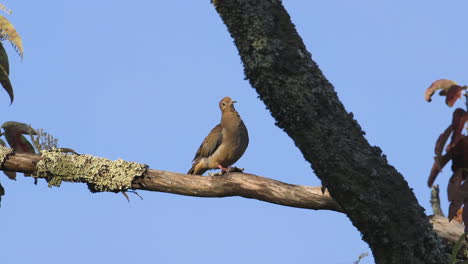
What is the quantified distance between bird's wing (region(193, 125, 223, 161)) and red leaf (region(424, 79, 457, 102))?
6615 millimetres

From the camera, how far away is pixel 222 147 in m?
9.22

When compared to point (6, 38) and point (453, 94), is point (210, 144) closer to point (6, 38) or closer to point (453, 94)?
point (6, 38)

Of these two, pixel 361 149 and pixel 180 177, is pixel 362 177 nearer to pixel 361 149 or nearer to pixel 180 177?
pixel 361 149

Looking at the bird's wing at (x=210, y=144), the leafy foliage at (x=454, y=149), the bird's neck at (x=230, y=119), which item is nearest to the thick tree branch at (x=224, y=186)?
the leafy foliage at (x=454, y=149)

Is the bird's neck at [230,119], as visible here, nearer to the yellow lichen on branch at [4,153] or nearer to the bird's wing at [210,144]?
the bird's wing at [210,144]

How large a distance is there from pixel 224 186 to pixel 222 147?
13.0ft

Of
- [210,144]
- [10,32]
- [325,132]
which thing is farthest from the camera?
[210,144]

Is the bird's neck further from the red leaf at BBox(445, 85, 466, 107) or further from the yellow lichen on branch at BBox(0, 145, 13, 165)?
the red leaf at BBox(445, 85, 466, 107)

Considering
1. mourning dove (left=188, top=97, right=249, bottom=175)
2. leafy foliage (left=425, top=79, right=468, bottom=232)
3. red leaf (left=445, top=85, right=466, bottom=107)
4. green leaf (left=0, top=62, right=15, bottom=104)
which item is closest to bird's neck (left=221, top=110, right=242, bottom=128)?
mourning dove (left=188, top=97, right=249, bottom=175)

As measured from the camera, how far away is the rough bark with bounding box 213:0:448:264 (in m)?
2.88

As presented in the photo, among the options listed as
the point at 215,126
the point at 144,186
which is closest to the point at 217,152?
the point at 215,126

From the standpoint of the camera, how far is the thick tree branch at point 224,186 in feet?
16.7

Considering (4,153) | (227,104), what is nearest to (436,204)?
(4,153)

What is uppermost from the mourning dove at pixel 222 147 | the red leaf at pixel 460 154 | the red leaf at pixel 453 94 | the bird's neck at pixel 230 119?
the bird's neck at pixel 230 119
